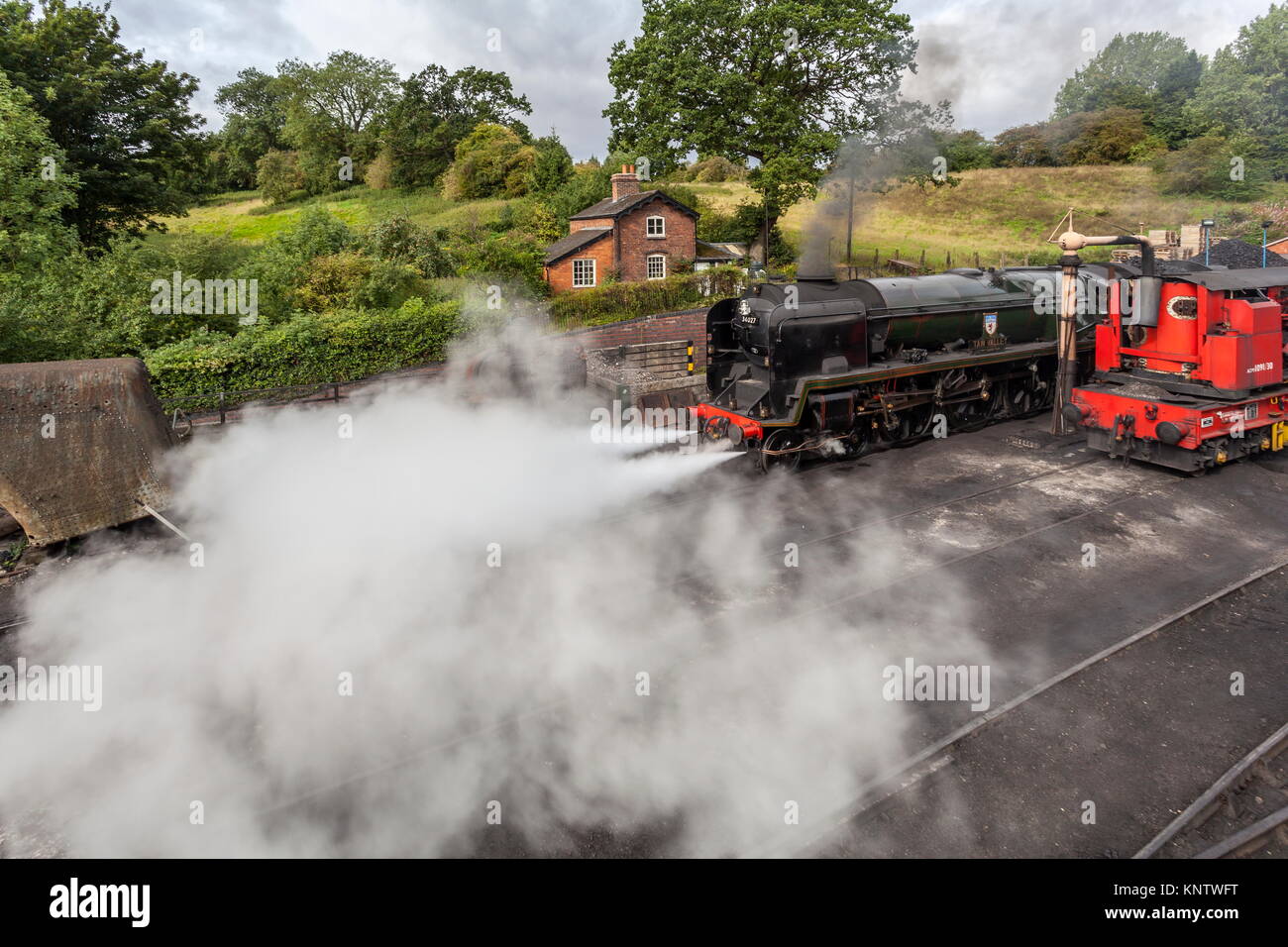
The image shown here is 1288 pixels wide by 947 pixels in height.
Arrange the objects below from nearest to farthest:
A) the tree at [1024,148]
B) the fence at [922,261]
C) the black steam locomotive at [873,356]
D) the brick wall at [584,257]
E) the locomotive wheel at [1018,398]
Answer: the black steam locomotive at [873,356]
the locomotive wheel at [1018,398]
the brick wall at [584,257]
the fence at [922,261]
the tree at [1024,148]

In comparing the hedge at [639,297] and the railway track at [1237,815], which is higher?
the hedge at [639,297]

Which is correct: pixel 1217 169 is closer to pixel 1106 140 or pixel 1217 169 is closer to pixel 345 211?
pixel 1106 140

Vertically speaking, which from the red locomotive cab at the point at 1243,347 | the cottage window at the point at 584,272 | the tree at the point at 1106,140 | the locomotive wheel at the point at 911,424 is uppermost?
the tree at the point at 1106,140

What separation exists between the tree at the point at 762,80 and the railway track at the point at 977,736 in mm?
25644

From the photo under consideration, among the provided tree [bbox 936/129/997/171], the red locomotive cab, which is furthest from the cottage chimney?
tree [bbox 936/129/997/171]

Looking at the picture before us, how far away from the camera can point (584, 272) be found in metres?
27.9

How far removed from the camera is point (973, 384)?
14453 mm

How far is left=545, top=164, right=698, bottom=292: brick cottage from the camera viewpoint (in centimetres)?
2755

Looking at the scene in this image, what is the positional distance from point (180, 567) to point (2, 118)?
15581 mm

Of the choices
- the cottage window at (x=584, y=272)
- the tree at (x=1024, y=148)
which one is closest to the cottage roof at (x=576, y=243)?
the cottage window at (x=584, y=272)

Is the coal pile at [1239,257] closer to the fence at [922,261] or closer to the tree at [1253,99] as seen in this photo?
the fence at [922,261]

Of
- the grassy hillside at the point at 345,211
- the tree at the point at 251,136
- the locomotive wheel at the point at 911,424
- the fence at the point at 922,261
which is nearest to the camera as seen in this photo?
the locomotive wheel at the point at 911,424

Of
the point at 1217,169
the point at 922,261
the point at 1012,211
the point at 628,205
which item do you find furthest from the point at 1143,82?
the point at 628,205

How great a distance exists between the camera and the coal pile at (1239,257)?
20656mm
